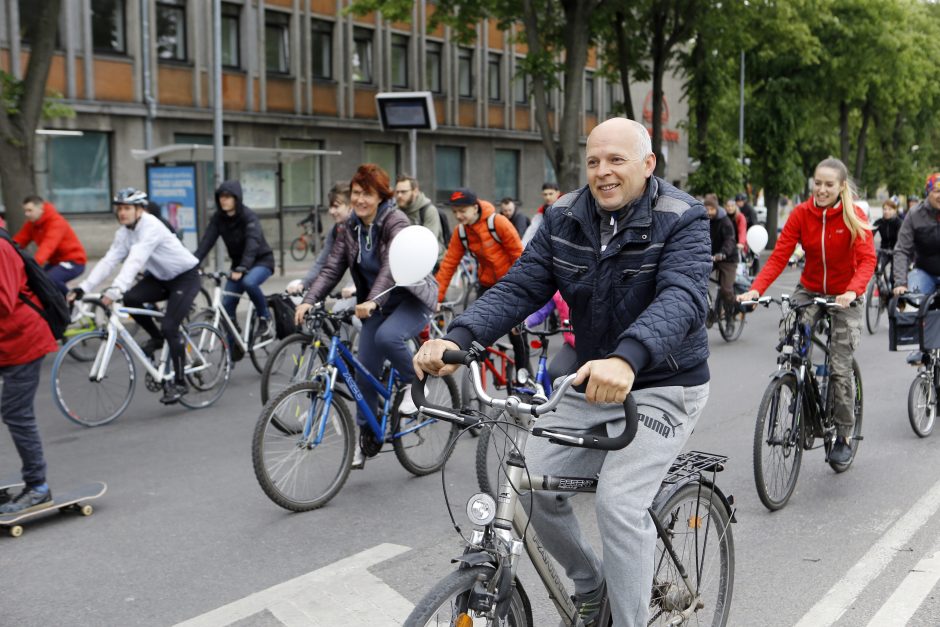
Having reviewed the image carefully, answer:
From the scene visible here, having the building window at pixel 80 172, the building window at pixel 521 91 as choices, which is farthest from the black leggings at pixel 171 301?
the building window at pixel 521 91

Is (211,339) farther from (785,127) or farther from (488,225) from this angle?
(785,127)

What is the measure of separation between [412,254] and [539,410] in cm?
295

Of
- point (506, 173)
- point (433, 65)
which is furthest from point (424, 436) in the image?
point (506, 173)

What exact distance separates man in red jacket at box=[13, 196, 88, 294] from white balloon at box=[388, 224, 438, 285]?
6968mm

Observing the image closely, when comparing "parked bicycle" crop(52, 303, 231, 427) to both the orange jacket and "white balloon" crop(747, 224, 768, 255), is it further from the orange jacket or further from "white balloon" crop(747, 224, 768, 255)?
"white balloon" crop(747, 224, 768, 255)

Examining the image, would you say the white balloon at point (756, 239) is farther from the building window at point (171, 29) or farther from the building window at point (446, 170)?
the building window at point (446, 170)

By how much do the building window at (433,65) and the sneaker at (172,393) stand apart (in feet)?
90.1

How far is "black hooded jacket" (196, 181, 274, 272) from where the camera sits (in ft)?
33.4

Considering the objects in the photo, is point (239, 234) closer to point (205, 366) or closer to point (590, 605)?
point (205, 366)

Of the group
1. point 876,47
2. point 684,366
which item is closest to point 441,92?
point 876,47

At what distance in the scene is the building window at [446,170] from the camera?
3525 centimetres

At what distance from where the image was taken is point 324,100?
102ft

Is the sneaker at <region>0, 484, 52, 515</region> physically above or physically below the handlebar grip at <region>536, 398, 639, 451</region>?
below

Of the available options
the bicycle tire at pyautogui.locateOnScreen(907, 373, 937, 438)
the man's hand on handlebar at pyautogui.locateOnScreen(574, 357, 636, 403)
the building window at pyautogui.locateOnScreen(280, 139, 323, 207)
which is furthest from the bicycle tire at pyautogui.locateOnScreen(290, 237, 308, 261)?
the man's hand on handlebar at pyautogui.locateOnScreen(574, 357, 636, 403)
